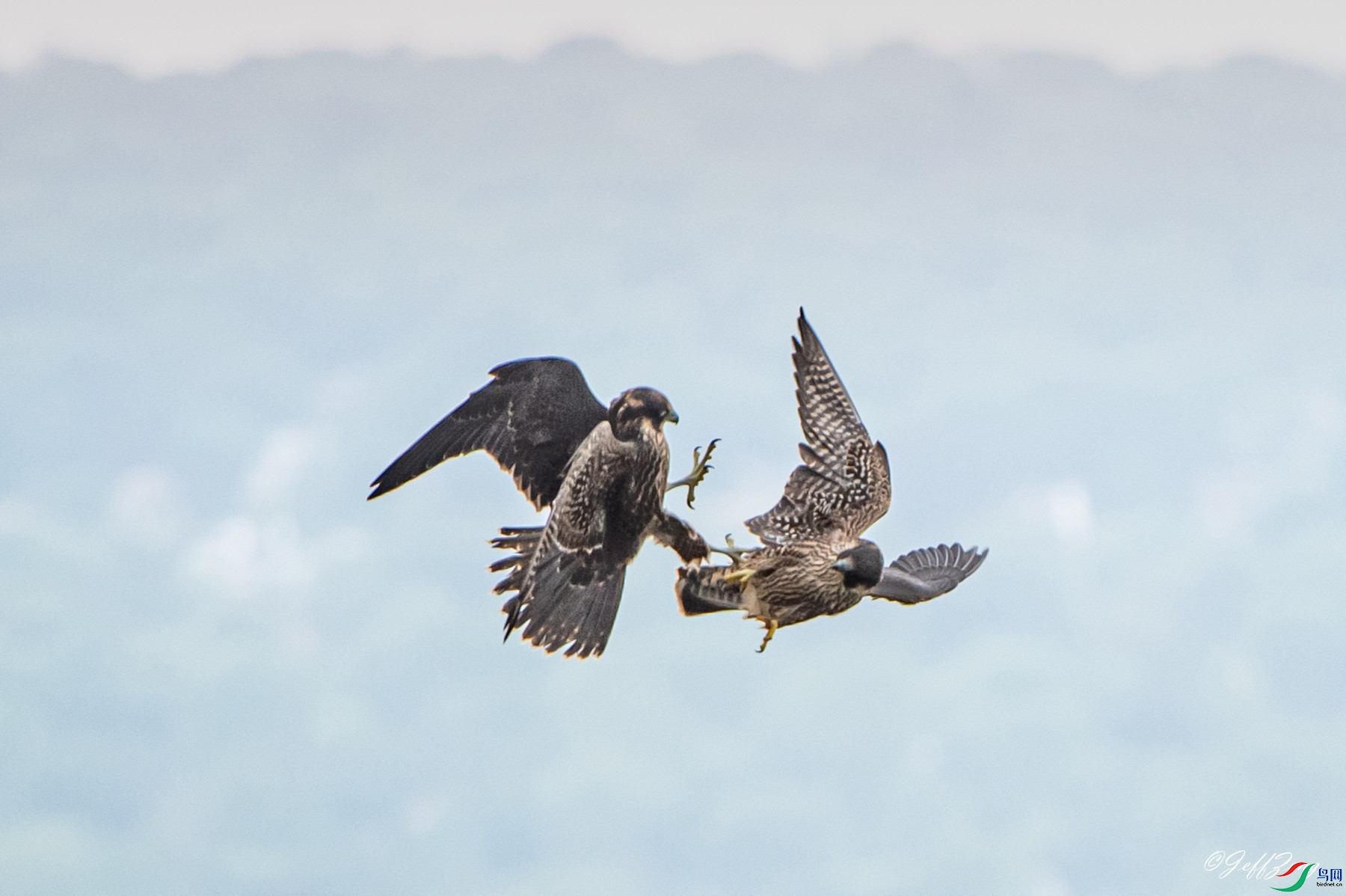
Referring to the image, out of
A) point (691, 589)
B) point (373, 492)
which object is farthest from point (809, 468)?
point (373, 492)

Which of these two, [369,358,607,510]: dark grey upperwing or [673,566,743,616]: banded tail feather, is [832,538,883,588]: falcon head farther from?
[369,358,607,510]: dark grey upperwing

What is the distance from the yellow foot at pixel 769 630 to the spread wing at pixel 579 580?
74cm

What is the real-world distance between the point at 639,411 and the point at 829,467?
4.87ft

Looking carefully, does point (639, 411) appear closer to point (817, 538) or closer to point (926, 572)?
point (817, 538)

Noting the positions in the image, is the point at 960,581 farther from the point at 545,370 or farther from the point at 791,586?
the point at 545,370

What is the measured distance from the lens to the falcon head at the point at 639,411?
7.76m

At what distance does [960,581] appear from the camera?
9.76 metres

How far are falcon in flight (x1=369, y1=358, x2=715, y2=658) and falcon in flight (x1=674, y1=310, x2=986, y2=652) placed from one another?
26 centimetres

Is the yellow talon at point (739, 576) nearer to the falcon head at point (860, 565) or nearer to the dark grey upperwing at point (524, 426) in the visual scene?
the falcon head at point (860, 565)

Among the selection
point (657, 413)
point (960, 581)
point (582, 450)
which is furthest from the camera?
point (960, 581)

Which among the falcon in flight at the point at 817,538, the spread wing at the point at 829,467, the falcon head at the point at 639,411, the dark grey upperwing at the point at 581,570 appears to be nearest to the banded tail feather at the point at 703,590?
the falcon in flight at the point at 817,538

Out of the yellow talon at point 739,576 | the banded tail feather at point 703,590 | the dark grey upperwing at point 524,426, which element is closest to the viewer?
the yellow talon at point 739,576

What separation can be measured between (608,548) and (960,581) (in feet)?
8.53

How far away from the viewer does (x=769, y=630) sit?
26.5 ft
